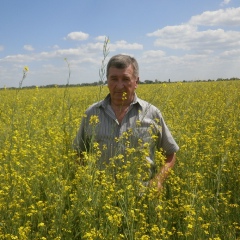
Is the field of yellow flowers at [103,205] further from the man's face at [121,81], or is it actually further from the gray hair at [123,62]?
the gray hair at [123,62]

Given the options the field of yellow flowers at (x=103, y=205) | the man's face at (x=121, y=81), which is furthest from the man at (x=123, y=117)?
the field of yellow flowers at (x=103, y=205)

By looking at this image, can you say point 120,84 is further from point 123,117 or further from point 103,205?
point 103,205

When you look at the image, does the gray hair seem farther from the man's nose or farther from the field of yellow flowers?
the field of yellow flowers

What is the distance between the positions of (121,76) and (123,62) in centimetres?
12

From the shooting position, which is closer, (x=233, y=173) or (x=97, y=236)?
(x=97, y=236)

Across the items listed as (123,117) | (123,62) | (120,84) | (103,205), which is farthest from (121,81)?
(103,205)

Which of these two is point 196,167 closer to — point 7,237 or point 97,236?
point 97,236

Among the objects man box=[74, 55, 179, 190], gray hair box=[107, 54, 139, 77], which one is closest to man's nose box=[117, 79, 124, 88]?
man box=[74, 55, 179, 190]

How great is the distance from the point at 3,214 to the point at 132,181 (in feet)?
2.77

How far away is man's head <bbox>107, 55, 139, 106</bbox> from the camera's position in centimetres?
297

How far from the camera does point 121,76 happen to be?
117 inches

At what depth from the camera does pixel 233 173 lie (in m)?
3.11

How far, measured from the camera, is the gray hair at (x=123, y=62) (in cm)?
296

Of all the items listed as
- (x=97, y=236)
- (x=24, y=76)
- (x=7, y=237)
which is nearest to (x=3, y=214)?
(x=7, y=237)
